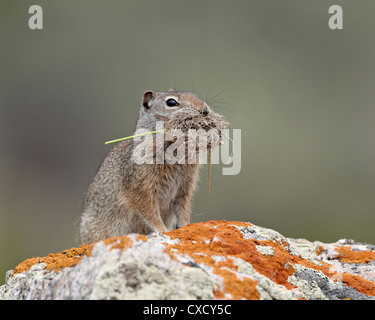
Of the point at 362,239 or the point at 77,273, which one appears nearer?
the point at 77,273

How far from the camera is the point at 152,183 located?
5.98m

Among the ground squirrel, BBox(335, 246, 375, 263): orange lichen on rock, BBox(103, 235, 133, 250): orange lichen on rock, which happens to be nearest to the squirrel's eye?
the ground squirrel

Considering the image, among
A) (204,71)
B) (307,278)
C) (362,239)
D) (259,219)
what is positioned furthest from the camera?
(204,71)

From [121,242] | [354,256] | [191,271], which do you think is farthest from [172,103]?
[191,271]

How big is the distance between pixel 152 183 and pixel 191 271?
2.64 metres

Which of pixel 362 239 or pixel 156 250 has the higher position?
pixel 156 250

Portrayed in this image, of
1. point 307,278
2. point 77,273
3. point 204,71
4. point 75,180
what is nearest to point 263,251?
point 307,278

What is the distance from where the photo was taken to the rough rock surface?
3.27 m

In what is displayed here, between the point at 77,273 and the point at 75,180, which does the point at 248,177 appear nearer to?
the point at 75,180

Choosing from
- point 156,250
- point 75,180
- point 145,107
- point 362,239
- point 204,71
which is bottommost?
point 362,239

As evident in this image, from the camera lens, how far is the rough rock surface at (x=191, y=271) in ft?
10.7

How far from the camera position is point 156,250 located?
11.4 ft

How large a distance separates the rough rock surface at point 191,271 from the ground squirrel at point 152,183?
4.61 ft
